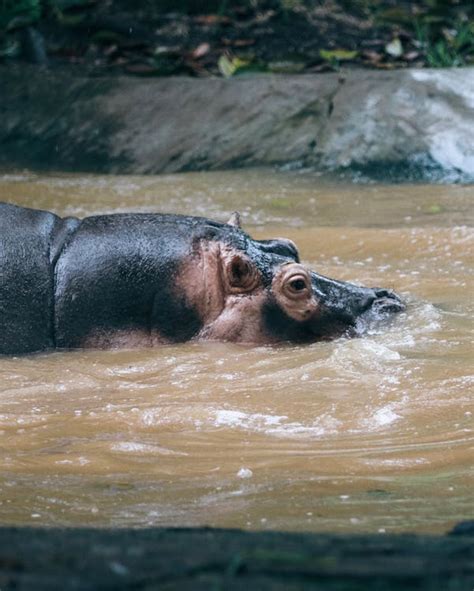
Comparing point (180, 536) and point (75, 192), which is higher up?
point (180, 536)

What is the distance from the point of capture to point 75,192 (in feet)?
30.2

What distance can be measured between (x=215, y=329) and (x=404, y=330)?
0.85m

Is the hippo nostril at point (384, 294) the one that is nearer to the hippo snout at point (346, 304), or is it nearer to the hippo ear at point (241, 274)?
the hippo snout at point (346, 304)

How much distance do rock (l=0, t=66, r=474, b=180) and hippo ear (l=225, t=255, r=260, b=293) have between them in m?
4.47

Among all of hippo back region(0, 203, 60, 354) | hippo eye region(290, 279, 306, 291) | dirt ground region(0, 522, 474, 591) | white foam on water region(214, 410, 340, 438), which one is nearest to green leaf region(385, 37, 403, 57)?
hippo eye region(290, 279, 306, 291)

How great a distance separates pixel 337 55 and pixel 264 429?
8146mm

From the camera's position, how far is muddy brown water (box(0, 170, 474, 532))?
3068mm

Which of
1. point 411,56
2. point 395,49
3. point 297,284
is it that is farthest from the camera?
point 395,49

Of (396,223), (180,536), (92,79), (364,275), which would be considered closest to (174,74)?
(92,79)

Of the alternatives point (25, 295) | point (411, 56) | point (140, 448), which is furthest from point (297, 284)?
point (411, 56)

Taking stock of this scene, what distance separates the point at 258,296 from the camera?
207 inches

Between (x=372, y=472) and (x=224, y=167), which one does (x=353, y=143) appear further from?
(x=372, y=472)

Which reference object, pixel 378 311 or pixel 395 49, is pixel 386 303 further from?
pixel 395 49

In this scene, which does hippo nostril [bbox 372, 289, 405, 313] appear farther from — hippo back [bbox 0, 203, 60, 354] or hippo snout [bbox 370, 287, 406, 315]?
hippo back [bbox 0, 203, 60, 354]
